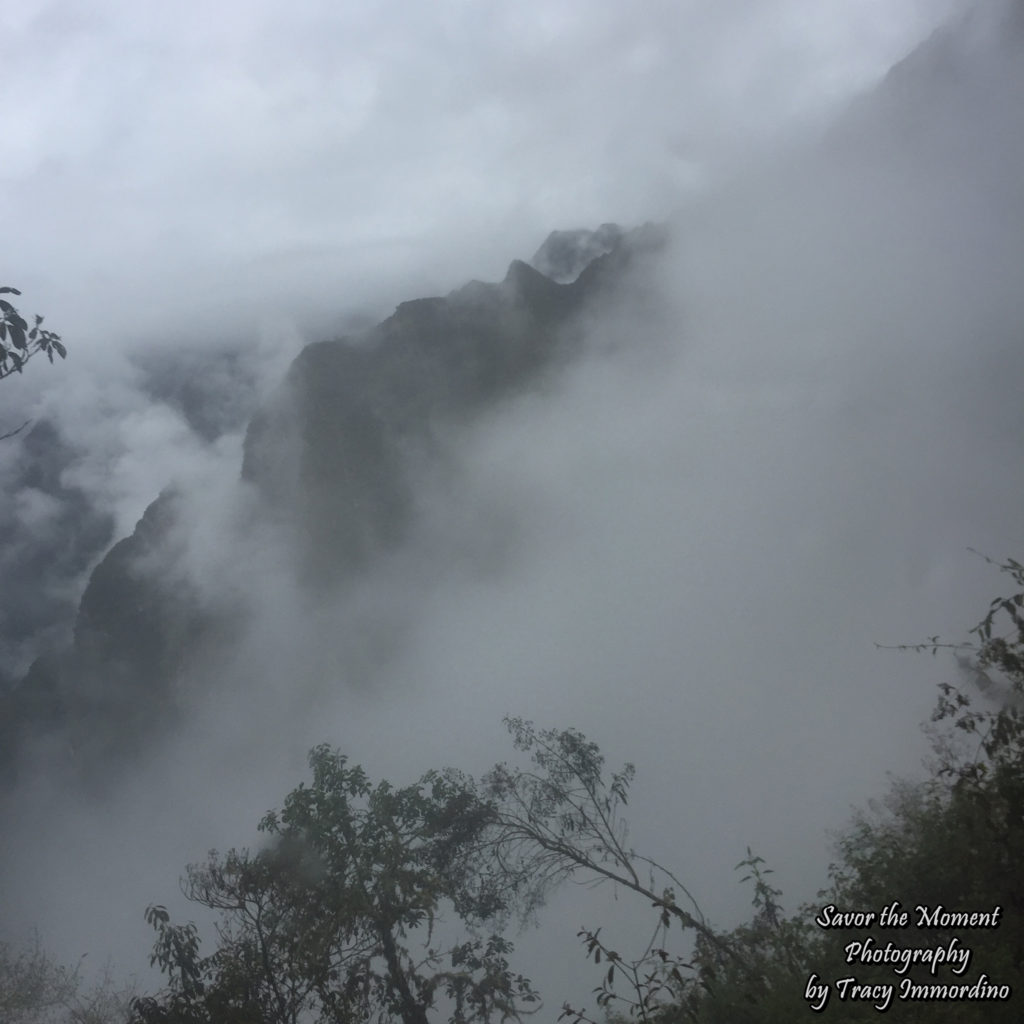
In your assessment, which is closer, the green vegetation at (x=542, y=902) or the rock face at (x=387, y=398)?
the green vegetation at (x=542, y=902)

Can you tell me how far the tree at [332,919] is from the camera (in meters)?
14.5

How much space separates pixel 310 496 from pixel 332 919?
9255 cm

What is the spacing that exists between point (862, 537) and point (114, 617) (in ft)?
269

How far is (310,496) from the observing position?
10481cm

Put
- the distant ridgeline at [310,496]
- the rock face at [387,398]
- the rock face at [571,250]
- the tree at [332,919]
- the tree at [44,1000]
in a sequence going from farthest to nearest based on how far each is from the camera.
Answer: the rock face at [571,250] < the rock face at [387,398] < the distant ridgeline at [310,496] < the tree at [44,1000] < the tree at [332,919]

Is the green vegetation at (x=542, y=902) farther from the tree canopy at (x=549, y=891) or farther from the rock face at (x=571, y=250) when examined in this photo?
the rock face at (x=571, y=250)

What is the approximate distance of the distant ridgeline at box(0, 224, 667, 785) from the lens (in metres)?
102

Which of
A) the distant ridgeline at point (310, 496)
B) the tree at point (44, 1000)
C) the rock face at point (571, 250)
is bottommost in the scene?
the tree at point (44, 1000)

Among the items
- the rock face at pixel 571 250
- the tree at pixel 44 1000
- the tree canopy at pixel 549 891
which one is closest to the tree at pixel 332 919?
the tree canopy at pixel 549 891

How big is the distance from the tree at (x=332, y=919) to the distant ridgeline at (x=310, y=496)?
Result: 278 ft

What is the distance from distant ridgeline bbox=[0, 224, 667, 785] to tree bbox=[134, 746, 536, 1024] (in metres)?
84.6

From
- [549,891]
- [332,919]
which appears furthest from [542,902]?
[332,919]

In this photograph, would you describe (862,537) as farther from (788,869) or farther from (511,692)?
(788,869)

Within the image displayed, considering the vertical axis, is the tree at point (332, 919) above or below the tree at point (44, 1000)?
below
